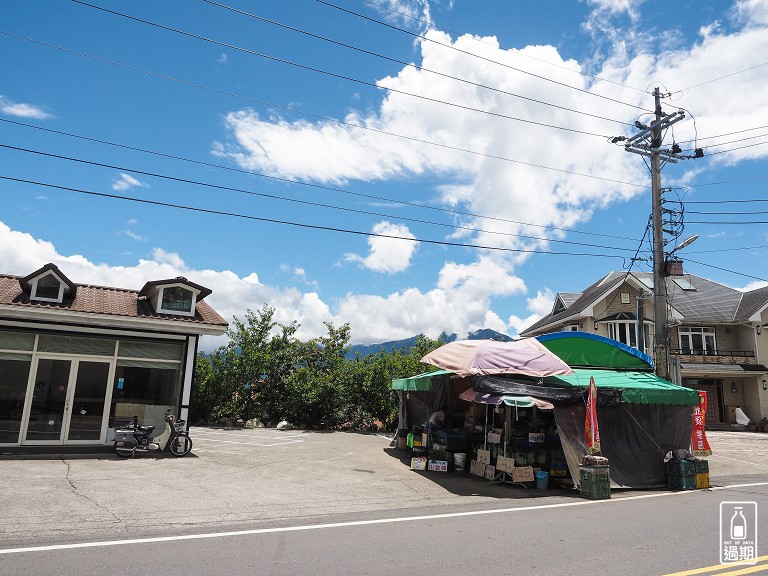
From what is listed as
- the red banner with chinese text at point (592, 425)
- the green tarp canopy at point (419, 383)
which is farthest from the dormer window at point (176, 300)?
the red banner with chinese text at point (592, 425)

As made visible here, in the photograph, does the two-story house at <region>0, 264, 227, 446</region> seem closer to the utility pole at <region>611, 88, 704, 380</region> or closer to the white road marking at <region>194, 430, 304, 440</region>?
the white road marking at <region>194, 430, 304, 440</region>

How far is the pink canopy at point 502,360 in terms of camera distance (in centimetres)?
1279

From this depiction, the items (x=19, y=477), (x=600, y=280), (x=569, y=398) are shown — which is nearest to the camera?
(x=19, y=477)

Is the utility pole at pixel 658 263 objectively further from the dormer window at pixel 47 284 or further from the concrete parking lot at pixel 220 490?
the dormer window at pixel 47 284

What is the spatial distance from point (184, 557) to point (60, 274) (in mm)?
11353

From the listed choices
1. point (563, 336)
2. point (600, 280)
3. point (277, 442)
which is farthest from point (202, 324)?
point (600, 280)

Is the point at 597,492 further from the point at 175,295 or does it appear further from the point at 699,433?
the point at 175,295

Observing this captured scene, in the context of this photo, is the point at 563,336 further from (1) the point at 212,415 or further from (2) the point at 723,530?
(1) the point at 212,415

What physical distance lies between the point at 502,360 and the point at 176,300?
384 inches

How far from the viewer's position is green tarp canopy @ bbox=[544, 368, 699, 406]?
41.1 feet

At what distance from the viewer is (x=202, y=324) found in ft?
49.4

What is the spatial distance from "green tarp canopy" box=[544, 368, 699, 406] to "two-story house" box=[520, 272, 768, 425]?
19985mm

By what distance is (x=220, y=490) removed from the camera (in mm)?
10117

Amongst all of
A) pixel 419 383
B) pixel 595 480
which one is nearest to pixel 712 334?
pixel 419 383
